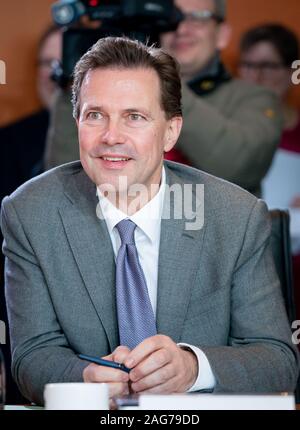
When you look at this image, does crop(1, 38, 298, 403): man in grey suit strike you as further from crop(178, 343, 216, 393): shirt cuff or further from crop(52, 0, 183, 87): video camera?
crop(52, 0, 183, 87): video camera

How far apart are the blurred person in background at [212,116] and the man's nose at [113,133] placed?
731 millimetres

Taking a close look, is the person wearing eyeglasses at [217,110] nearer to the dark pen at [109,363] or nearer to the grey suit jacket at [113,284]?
the grey suit jacket at [113,284]

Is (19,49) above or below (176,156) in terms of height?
above

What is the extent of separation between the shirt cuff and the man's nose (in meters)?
0.40

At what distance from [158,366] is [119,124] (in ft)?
1.58

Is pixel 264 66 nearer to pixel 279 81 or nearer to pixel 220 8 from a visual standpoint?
pixel 279 81

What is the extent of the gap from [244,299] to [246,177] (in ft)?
2.58

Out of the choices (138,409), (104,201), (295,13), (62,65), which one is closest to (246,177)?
(62,65)

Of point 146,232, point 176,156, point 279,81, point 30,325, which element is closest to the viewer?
point 30,325

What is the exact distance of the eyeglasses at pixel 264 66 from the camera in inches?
143

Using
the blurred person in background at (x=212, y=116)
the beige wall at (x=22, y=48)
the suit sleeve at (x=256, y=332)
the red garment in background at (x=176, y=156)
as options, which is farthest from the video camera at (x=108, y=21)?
the beige wall at (x=22, y=48)

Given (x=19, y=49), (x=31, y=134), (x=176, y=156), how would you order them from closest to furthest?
(x=176, y=156), (x=31, y=134), (x=19, y=49)

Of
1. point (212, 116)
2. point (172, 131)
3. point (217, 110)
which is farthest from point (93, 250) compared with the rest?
point (217, 110)

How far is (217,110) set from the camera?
2.62 meters
